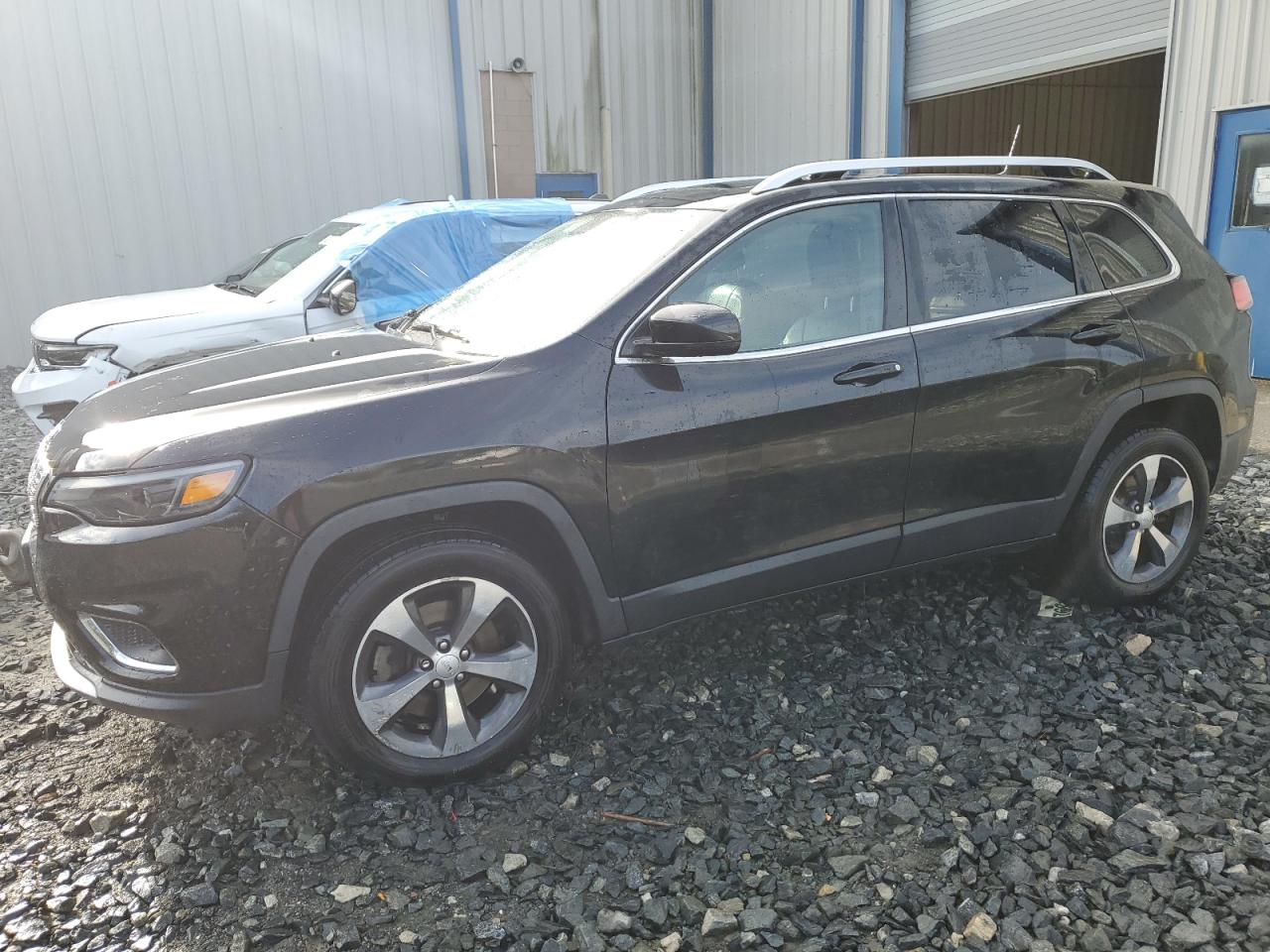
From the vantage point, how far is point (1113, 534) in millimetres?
3695

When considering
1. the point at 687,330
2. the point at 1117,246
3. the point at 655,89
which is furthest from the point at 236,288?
the point at 655,89

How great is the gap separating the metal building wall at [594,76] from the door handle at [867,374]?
11.8 meters

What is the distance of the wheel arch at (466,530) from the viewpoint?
2.50 m

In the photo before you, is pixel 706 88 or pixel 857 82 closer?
pixel 857 82

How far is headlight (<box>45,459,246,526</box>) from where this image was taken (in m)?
2.41

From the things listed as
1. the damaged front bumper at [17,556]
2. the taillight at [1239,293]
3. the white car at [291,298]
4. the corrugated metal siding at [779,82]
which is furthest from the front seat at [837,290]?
the corrugated metal siding at [779,82]

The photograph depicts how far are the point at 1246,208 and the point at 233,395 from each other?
→ 842 centimetres

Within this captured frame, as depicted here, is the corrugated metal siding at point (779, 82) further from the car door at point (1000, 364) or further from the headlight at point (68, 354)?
the car door at point (1000, 364)

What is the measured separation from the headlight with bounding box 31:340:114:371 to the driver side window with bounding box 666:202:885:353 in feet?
Answer: 15.3

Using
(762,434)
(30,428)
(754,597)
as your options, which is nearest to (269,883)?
(754,597)

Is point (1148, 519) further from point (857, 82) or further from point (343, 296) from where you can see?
point (857, 82)

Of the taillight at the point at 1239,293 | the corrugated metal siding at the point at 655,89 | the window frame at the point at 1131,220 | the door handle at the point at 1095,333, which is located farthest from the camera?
the corrugated metal siding at the point at 655,89

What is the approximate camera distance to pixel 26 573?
2867 mm

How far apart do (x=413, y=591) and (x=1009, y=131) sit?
56.6 ft
